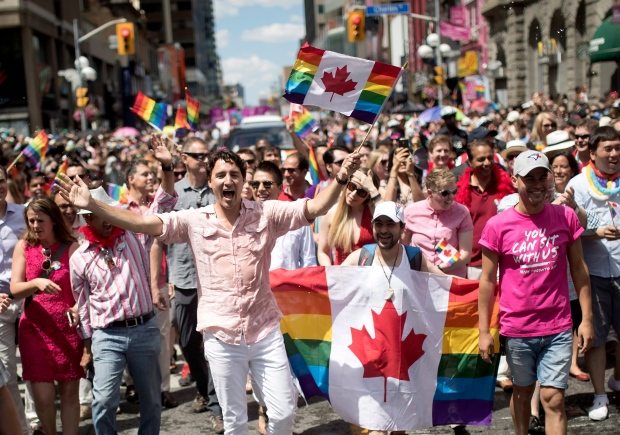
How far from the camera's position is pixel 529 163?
514cm

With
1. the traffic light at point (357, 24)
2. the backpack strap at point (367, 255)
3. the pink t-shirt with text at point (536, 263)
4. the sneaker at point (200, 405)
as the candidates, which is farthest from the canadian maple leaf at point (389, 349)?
the traffic light at point (357, 24)

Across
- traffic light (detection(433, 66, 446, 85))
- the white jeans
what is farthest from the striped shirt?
traffic light (detection(433, 66, 446, 85))

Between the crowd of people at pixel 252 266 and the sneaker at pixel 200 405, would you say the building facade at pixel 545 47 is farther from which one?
the sneaker at pixel 200 405

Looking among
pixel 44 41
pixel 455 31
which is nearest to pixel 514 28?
pixel 455 31

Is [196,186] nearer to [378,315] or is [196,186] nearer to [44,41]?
[378,315]

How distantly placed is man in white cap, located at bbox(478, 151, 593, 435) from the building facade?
23.7m

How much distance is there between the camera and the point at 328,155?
8586 mm

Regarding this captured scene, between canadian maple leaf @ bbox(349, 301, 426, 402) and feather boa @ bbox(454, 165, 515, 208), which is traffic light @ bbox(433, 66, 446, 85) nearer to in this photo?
feather boa @ bbox(454, 165, 515, 208)

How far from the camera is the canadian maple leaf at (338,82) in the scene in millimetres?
5473

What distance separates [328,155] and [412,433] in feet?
10.1

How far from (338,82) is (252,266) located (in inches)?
50.5

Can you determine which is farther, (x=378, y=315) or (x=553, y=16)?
(x=553, y=16)

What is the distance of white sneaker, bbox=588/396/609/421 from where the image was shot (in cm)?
637

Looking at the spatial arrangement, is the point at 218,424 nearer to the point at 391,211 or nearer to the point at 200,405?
the point at 200,405
